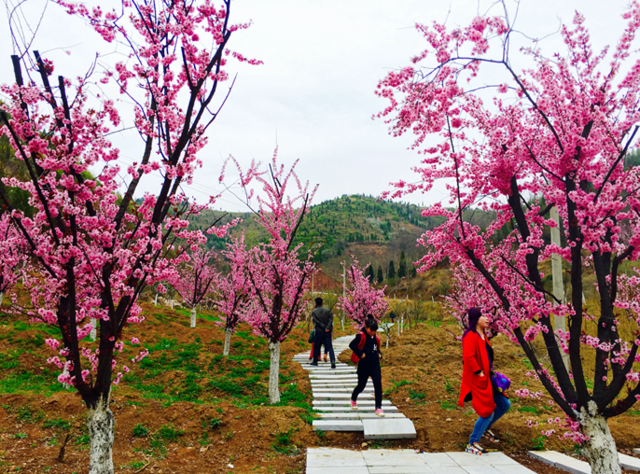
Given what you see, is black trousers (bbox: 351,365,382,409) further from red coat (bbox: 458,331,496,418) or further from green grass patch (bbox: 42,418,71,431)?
green grass patch (bbox: 42,418,71,431)

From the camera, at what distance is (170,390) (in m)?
8.26

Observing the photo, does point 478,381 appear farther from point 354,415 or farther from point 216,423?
point 216,423

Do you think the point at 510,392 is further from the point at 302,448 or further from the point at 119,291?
the point at 119,291

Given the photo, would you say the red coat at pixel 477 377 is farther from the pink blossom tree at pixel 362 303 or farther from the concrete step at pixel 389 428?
the pink blossom tree at pixel 362 303

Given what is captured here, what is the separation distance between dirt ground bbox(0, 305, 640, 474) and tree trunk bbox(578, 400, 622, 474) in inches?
60.0

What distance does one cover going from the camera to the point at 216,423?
563 centimetres

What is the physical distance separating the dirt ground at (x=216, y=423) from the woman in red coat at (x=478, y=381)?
654 mm

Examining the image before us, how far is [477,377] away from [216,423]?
3.83m

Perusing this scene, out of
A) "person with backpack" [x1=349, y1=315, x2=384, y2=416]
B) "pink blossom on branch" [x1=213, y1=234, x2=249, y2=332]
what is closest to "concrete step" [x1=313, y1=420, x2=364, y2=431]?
"person with backpack" [x1=349, y1=315, x2=384, y2=416]

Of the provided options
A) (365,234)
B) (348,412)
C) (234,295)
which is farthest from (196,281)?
(365,234)

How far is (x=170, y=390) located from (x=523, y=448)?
6.92 metres

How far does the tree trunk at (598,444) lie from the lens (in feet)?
9.97

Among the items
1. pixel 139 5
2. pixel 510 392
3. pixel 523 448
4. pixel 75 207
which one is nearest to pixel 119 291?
pixel 75 207

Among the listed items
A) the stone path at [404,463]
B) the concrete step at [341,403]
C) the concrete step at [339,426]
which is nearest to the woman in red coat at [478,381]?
the stone path at [404,463]
